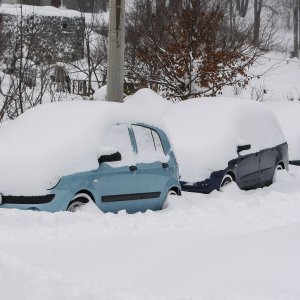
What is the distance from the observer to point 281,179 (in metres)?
11.8

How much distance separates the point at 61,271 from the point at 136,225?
204cm

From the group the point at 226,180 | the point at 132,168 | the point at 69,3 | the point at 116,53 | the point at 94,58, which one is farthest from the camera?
the point at 69,3

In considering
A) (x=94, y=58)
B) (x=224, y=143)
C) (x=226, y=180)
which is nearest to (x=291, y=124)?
(x=224, y=143)

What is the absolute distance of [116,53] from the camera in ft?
34.5

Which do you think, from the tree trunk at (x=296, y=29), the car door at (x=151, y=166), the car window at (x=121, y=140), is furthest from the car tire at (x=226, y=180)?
the tree trunk at (x=296, y=29)

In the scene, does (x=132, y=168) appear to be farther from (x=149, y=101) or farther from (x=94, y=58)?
(x=94, y=58)

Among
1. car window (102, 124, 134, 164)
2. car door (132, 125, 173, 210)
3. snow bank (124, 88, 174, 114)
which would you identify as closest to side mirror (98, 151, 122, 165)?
car window (102, 124, 134, 164)

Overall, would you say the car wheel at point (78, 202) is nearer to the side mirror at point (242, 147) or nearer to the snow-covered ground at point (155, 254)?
the snow-covered ground at point (155, 254)

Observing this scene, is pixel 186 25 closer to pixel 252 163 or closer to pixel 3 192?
pixel 252 163

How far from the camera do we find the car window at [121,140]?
7.93 m

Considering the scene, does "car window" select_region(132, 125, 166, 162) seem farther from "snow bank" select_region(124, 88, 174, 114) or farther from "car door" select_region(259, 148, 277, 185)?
"snow bank" select_region(124, 88, 174, 114)

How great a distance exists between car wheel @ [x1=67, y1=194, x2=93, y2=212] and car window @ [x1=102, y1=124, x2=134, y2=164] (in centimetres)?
72

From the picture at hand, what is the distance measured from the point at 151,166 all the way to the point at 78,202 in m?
1.32

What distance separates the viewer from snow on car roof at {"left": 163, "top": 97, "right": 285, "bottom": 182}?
31.9ft
